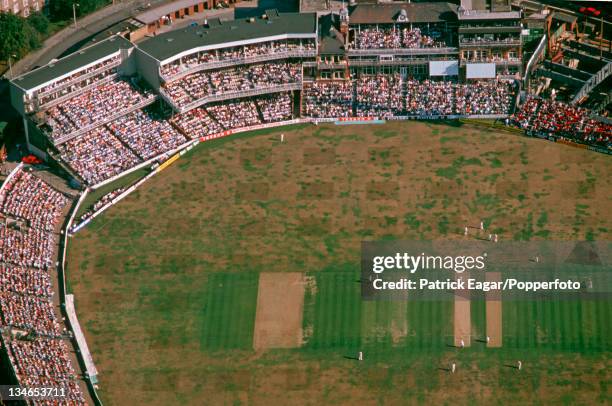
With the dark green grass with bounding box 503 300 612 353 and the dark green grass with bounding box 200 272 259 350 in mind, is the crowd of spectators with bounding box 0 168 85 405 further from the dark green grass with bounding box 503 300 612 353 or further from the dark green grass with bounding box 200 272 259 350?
the dark green grass with bounding box 503 300 612 353

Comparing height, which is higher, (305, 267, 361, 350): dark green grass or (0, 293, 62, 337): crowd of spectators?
(0, 293, 62, 337): crowd of spectators

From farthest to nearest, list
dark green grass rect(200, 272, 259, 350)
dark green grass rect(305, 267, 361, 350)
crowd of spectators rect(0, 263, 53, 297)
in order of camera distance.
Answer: crowd of spectators rect(0, 263, 53, 297)
dark green grass rect(200, 272, 259, 350)
dark green grass rect(305, 267, 361, 350)

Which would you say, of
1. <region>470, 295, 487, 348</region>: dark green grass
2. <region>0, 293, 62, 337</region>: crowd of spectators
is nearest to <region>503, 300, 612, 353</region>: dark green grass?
<region>470, 295, 487, 348</region>: dark green grass

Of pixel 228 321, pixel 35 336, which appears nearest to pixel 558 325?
pixel 228 321

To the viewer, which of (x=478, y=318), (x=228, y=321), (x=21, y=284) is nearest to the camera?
(x=478, y=318)

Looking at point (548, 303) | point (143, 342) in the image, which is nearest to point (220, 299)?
point (143, 342)

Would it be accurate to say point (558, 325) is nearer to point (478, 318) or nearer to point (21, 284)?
point (478, 318)

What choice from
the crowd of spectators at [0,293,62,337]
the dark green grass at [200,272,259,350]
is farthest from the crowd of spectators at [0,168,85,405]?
the dark green grass at [200,272,259,350]

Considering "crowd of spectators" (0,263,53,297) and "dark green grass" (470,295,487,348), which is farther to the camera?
"crowd of spectators" (0,263,53,297)

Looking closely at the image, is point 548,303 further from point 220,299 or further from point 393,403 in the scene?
point 220,299

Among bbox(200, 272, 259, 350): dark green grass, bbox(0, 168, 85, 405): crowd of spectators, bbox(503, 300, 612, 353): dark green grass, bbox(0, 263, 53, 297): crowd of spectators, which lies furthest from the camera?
bbox(0, 263, 53, 297): crowd of spectators

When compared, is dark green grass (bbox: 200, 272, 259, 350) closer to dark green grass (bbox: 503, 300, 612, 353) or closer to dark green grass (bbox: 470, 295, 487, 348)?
dark green grass (bbox: 470, 295, 487, 348)
